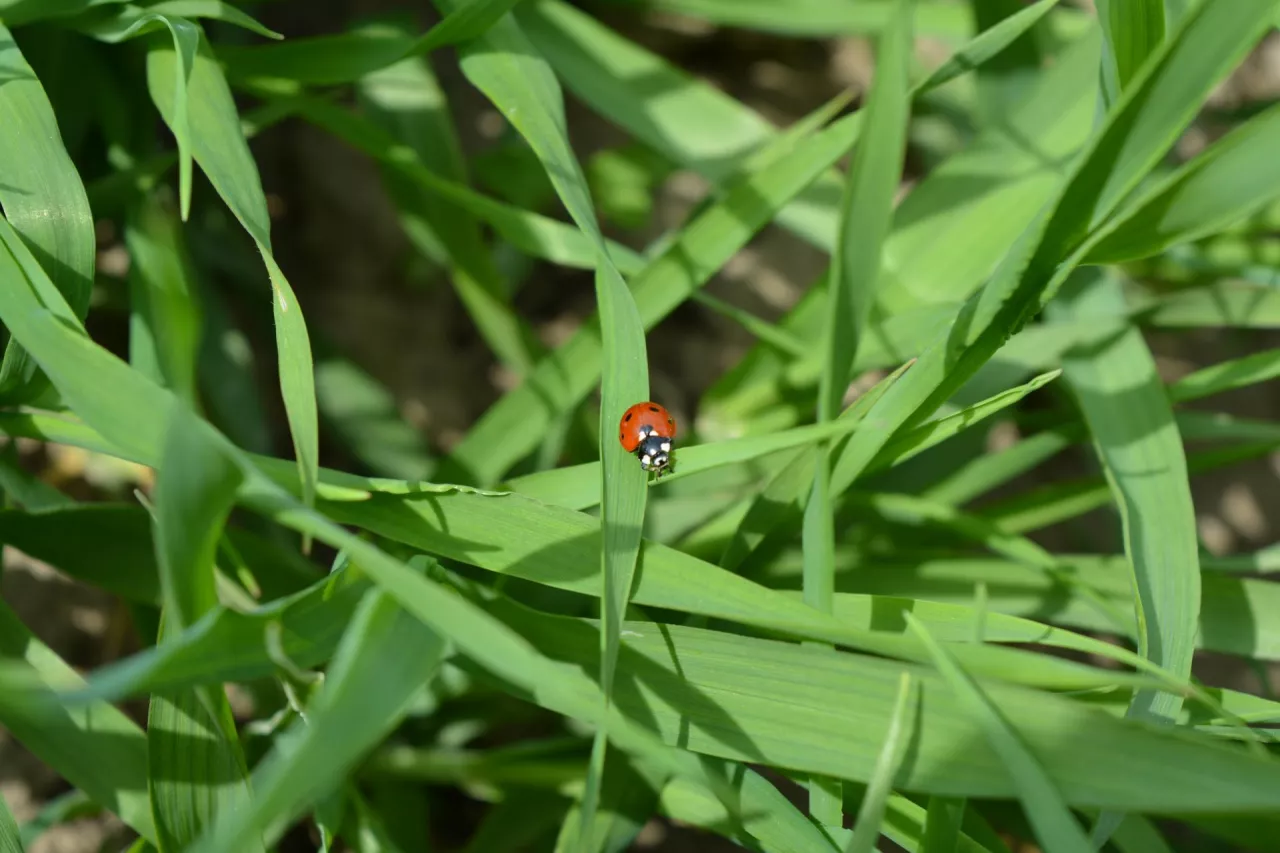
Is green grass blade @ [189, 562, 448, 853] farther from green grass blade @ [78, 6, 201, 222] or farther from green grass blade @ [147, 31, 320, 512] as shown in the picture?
green grass blade @ [78, 6, 201, 222]

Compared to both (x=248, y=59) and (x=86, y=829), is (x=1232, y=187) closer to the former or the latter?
(x=248, y=59)

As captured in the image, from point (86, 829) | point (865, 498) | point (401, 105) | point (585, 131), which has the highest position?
point (585, 131)

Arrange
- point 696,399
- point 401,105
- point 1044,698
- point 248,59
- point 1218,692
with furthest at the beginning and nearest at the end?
point 696,399 < point 401,105 < point 248,59 < point 1218,692 < point 1044,698

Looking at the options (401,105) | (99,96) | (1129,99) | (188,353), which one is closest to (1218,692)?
(1129,99)

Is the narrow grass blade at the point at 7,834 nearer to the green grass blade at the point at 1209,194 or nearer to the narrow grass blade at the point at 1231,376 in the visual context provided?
the green grass blade at the point at 1209,194

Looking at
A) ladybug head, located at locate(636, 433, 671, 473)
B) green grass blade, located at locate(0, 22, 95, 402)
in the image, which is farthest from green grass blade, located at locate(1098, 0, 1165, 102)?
green grass blade, located at locate(0, 22, 95, 402)

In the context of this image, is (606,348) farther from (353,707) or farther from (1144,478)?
(1144,478)
